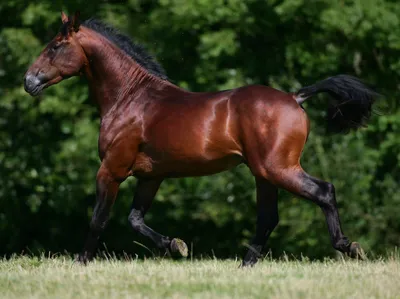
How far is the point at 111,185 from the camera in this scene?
8.12 m

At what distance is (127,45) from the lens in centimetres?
869

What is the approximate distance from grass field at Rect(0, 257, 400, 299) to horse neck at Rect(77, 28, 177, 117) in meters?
1.87

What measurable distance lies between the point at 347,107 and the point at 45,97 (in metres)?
8.64

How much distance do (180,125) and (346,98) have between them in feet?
4.81

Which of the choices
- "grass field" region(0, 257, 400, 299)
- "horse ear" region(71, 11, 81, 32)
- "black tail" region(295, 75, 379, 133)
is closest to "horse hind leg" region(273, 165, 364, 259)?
"grass field" region(0, 257, 400, 299)

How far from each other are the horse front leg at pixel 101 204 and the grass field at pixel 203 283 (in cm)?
89

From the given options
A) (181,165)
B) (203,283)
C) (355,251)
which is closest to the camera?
(203,283)

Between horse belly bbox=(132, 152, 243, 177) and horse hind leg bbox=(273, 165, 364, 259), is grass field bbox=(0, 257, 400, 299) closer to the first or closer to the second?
horse hind leg bbox=(273, 165, 364, 259)

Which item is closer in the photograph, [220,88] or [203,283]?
[203,283]

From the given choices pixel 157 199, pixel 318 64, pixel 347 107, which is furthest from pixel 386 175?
pixel 347 107

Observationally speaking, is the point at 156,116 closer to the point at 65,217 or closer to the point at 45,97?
the point at 45,97

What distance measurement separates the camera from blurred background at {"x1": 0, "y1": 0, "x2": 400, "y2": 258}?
14.0 m

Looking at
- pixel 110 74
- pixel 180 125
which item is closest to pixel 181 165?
pixel 180 125

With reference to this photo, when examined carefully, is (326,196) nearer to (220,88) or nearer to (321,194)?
(321,194)
